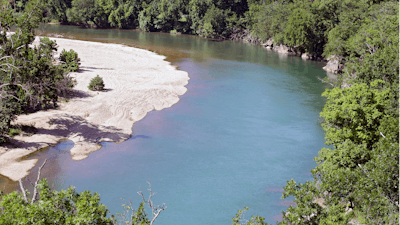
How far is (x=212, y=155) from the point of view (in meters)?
29.1

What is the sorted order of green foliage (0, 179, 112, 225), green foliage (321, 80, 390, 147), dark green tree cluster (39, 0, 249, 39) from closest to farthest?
green foliage (0, 179, 112, 225), green foliage (321, 80, 390, 147), dark green tree cluster (39, 0, 249, 39)

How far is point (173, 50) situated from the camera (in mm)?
76625

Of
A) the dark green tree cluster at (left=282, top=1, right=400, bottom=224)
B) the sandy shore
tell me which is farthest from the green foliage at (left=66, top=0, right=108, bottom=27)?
the dark green tree cluster at (left=282, top=1, right=400, bottom=224)

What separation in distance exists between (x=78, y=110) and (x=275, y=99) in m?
24.3

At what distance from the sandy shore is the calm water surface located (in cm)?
121

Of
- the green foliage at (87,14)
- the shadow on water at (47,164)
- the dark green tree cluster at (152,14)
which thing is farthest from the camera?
the green foliage at (87,14)

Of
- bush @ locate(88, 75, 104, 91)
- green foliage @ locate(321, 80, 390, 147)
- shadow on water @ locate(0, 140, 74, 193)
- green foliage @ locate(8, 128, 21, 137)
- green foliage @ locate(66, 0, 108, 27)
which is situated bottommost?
shadow on water @ locate(0, 140, 74, 193)

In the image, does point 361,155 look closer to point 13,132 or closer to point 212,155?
point 212,155

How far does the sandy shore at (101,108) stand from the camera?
89.8ft

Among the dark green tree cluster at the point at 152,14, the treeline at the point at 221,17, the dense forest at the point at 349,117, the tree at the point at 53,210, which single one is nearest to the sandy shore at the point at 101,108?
the dense forest at the point at 349,117

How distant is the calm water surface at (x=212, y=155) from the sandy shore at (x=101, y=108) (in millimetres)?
1212

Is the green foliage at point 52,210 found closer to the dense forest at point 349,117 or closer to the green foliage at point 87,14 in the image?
the dense forest at point 349,117

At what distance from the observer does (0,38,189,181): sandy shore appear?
2736 cm

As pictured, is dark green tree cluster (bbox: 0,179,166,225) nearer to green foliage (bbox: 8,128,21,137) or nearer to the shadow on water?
the shadow on water
